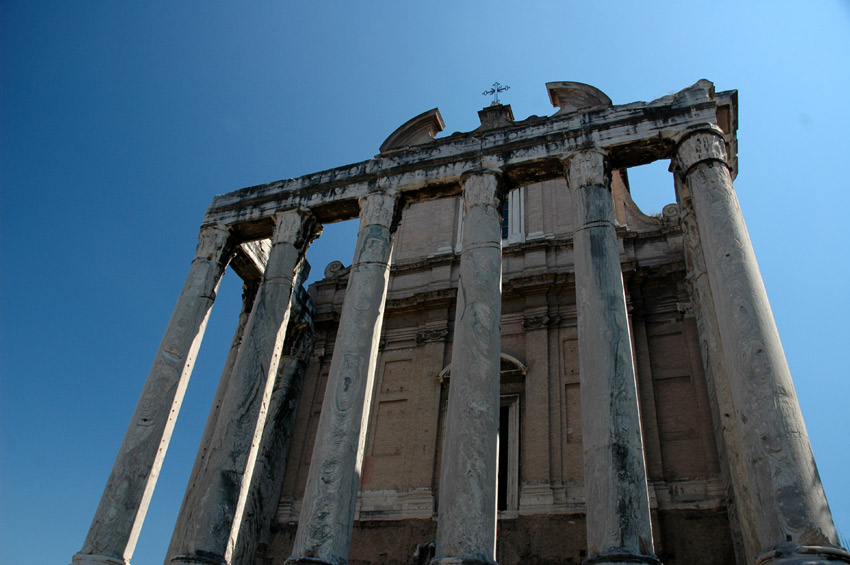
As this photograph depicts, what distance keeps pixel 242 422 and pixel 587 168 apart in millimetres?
8103

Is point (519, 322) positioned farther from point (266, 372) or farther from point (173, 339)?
point (173, 339)

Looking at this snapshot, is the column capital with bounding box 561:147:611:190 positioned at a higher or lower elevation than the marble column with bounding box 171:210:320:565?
higher

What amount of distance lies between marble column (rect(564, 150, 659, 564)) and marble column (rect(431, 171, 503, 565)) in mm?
1416

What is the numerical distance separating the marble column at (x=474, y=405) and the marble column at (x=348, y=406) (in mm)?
1558

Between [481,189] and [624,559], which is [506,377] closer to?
[481,189]

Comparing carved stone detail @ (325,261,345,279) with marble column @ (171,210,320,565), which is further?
carved stone detail @ (325,261,345,279)

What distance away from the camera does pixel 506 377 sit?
51.4 feet

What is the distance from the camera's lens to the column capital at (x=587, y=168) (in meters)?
12.3

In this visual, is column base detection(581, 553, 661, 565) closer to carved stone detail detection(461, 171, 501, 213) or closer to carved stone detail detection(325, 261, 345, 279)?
carved stone detail detection(461, 171, 501, 213)

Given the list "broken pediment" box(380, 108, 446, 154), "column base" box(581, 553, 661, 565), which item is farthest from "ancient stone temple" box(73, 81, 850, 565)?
"broken pediment" box(380, 108, 446, 154)

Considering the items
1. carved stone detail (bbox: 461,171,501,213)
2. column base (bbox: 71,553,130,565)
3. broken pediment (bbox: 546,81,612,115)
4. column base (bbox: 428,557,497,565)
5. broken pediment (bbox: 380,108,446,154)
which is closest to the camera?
column base (bbox: 428,557,497,565)

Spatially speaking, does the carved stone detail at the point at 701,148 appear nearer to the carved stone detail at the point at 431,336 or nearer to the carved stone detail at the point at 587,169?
the carved stone detail at the point at 587,169

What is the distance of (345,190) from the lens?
14656mm

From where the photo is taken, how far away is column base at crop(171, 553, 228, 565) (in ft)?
33.3
